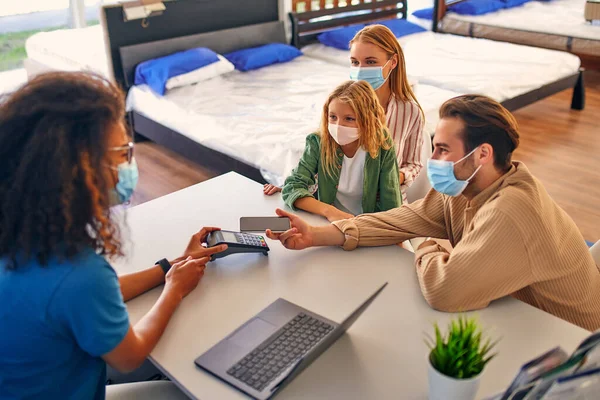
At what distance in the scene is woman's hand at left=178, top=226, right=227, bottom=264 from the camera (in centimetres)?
154

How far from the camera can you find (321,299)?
4.63ft

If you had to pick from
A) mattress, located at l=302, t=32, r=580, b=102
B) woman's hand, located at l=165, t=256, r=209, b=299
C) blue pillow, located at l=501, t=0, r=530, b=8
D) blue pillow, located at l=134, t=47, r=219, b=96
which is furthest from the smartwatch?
blue pillow, located at l=501, t=0, r=530, b=8

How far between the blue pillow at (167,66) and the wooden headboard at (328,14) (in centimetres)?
106

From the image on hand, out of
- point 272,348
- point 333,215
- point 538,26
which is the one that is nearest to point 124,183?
point 272,348

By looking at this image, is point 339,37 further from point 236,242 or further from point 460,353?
point 460,353

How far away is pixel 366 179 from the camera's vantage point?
6.42 ft

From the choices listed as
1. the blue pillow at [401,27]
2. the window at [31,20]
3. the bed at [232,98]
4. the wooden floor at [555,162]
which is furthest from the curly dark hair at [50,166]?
the blue pillow at [401,27]

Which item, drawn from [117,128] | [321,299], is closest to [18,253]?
[117,128]

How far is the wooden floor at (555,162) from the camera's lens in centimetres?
330

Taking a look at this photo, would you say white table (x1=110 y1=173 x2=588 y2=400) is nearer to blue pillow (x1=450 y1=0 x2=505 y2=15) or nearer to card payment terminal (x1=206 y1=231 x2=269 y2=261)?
card payment terminal (x1=206 y1=231 x2=269 y2=261)

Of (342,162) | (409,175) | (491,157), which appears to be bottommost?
(409,175)

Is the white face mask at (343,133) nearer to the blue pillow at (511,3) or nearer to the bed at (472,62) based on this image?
the bed at (472,62)

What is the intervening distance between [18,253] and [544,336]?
1080 mm

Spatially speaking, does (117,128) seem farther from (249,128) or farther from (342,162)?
(249,128)
